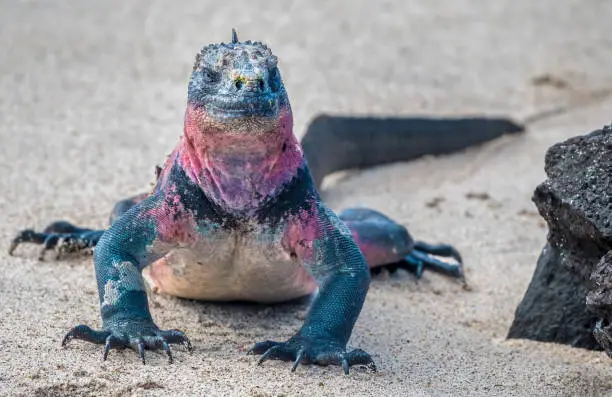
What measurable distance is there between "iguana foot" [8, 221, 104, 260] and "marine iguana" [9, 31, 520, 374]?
78cm

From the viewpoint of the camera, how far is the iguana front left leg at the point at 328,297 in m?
4.64

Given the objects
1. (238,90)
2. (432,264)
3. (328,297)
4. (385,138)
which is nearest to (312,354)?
(328,297)

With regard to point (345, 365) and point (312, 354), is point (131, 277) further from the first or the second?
point (345, 365)

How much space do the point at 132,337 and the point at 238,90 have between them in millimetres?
1106

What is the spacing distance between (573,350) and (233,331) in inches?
64.7

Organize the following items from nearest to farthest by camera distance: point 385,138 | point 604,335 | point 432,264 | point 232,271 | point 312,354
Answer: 1. point 604,335
2. point 312,354
3. point 232,271
4. point 432,264
5. point 385,138

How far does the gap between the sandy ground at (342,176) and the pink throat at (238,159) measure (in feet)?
2.21

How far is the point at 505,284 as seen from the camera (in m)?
6.62

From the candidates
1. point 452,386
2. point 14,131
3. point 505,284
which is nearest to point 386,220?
point 505,284

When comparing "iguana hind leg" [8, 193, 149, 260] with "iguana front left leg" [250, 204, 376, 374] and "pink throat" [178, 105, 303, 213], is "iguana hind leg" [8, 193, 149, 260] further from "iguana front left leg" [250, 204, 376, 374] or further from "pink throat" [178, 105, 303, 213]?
"iguana front left leg" [250, 204, 376, 374]

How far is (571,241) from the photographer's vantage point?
5.00 m

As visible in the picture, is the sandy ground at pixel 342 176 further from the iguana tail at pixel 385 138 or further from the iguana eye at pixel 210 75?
the iguana eye at pixel 210 75

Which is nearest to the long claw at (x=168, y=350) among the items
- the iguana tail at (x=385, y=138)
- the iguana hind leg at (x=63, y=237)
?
the iguana hind leg at (x=63, y=237)

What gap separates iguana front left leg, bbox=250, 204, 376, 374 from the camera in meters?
4.64
